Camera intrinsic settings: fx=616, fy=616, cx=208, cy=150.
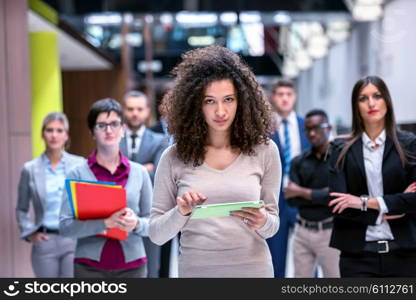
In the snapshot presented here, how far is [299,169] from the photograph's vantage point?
198 inches

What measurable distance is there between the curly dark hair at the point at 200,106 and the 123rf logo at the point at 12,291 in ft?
2.97

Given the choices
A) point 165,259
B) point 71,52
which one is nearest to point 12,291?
point 165,259

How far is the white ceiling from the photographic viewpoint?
8.37 metres

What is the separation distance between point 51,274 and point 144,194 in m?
1.24

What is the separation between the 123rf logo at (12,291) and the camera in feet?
8.64

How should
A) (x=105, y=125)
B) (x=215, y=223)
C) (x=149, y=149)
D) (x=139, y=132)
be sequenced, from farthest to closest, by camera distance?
(x=139, y=132) → (x=149, y=149) → (x=105, y=125) → (x=215, y=223)

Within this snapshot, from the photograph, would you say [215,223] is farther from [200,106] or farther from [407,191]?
[407,191]

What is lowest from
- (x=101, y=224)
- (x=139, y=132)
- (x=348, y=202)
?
(x=101, y=224)

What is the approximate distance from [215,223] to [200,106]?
50 centimetres

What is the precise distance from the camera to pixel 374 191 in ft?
A: 11.3

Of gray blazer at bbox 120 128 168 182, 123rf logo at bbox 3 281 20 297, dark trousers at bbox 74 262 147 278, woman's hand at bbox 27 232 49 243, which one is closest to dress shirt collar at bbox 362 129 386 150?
dark trousers at bbox 74 262 147 278

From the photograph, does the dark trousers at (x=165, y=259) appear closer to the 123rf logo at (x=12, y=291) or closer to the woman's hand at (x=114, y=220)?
the woman's hand at (x=114, y=220)

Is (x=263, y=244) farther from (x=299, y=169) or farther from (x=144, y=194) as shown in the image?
(x=299, y=169)
